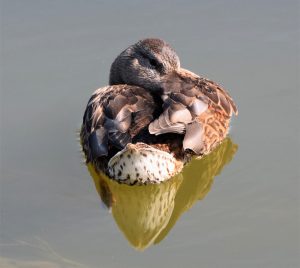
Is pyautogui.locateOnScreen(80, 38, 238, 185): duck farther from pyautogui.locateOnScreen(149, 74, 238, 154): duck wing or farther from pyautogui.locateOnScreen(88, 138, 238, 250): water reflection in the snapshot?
pyautogui.locateOnScreen(88, 138, 238, 250): water reflection

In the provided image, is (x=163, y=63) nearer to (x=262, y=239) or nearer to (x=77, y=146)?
(x=77, y=146)

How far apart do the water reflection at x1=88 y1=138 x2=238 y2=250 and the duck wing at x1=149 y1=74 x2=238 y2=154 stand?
253mm

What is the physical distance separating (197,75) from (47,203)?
2686mm

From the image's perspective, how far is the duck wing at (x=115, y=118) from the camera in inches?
299

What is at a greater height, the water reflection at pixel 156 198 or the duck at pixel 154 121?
the duck at pixel 154 121

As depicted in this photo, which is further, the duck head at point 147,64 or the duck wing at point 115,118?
the duck head at point 147,64

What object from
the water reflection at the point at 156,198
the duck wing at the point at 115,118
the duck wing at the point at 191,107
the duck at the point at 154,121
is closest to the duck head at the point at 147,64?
the duck at the point at 154,121

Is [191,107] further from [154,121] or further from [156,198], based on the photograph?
[156,198]

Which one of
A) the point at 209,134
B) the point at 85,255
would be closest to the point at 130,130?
the point at 209,134

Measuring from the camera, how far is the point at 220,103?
28.3 feet

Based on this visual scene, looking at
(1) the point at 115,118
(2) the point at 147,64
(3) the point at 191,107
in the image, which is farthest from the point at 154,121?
(2) the point at 147,64

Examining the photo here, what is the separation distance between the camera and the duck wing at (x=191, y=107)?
7.63 m

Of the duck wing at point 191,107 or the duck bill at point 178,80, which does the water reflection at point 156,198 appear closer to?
the duck wing at point 191,107

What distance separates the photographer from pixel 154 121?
24.9 ft
